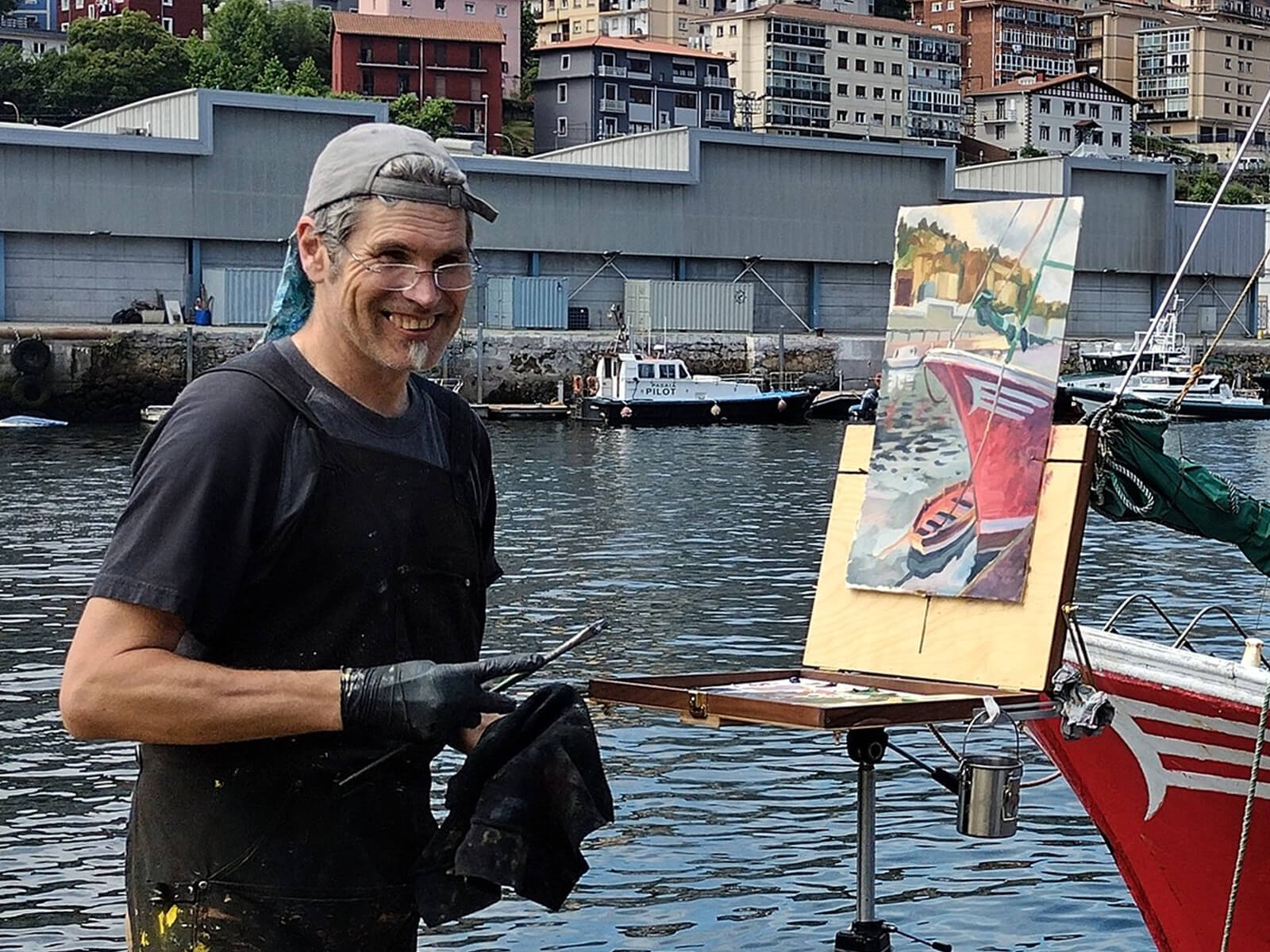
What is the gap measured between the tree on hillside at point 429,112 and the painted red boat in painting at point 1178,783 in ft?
311

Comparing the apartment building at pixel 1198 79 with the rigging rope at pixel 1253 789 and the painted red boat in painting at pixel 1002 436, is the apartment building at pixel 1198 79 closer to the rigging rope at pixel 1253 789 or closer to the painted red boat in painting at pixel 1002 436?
the rigging rope at pixel 1253 789

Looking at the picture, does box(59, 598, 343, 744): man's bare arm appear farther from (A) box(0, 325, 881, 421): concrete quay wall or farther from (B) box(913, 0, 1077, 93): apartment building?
(B) box(913, 0, 1077, 93): apartment building

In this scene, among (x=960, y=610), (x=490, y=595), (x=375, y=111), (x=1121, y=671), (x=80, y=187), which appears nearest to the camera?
A: (x=960, y=610)

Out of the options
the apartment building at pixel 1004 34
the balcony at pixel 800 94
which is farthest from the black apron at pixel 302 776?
the apartment building at pixel 1004 34

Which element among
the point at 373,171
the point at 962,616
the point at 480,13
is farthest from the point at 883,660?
the point at 480,13

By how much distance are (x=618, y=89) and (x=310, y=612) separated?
124667 millimetres

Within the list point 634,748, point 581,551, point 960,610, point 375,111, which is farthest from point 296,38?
point 960,610

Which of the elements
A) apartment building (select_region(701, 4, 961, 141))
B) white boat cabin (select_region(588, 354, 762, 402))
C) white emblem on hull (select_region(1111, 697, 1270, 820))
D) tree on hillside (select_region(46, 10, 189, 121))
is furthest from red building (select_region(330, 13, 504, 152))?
white emblem on hull (select_region(1111, 697, 1270, 820))

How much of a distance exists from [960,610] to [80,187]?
55.2 m

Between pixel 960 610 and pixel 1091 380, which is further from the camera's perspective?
pixel 1091 380

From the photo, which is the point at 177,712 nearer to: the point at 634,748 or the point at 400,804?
the point at 400,804

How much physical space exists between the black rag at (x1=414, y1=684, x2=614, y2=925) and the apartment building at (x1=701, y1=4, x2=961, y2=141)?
5446 inches

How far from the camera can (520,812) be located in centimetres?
372

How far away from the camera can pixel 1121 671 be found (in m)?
7.53
